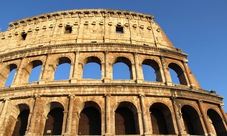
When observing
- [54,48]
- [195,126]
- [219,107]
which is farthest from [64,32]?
[219,107]

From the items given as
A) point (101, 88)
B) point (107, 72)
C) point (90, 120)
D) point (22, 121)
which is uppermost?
point (107, 72)

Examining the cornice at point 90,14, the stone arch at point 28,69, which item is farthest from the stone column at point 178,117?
the stone arch at point 28,69

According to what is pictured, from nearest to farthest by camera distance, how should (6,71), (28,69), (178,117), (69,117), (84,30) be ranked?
(69,117) → (178,117) → (28,69) → (6,71) → (84,30)

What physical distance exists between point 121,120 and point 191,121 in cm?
635

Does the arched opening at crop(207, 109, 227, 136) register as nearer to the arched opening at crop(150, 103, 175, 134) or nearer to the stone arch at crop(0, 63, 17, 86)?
the arched opening at crop(150, 103, 175, 134)

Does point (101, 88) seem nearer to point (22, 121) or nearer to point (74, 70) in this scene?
point (74, 70)

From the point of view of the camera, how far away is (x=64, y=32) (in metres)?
20.4

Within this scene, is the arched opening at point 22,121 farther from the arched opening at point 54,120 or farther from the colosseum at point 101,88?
the arched opening at point 54,120

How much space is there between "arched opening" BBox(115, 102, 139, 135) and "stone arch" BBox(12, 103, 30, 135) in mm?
7598

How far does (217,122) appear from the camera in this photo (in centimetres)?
1628

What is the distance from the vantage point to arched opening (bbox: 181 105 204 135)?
14.9 meters

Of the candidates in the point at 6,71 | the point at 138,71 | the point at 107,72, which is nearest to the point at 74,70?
the point at 107,72

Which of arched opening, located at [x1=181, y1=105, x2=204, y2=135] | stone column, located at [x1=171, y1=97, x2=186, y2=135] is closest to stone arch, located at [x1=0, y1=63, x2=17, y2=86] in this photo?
stone column, located at [x1=171, y1=97, x2=186, y2=135]

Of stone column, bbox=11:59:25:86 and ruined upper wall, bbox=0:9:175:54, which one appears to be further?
ruined upper wall, bbox=0:9:175:54
